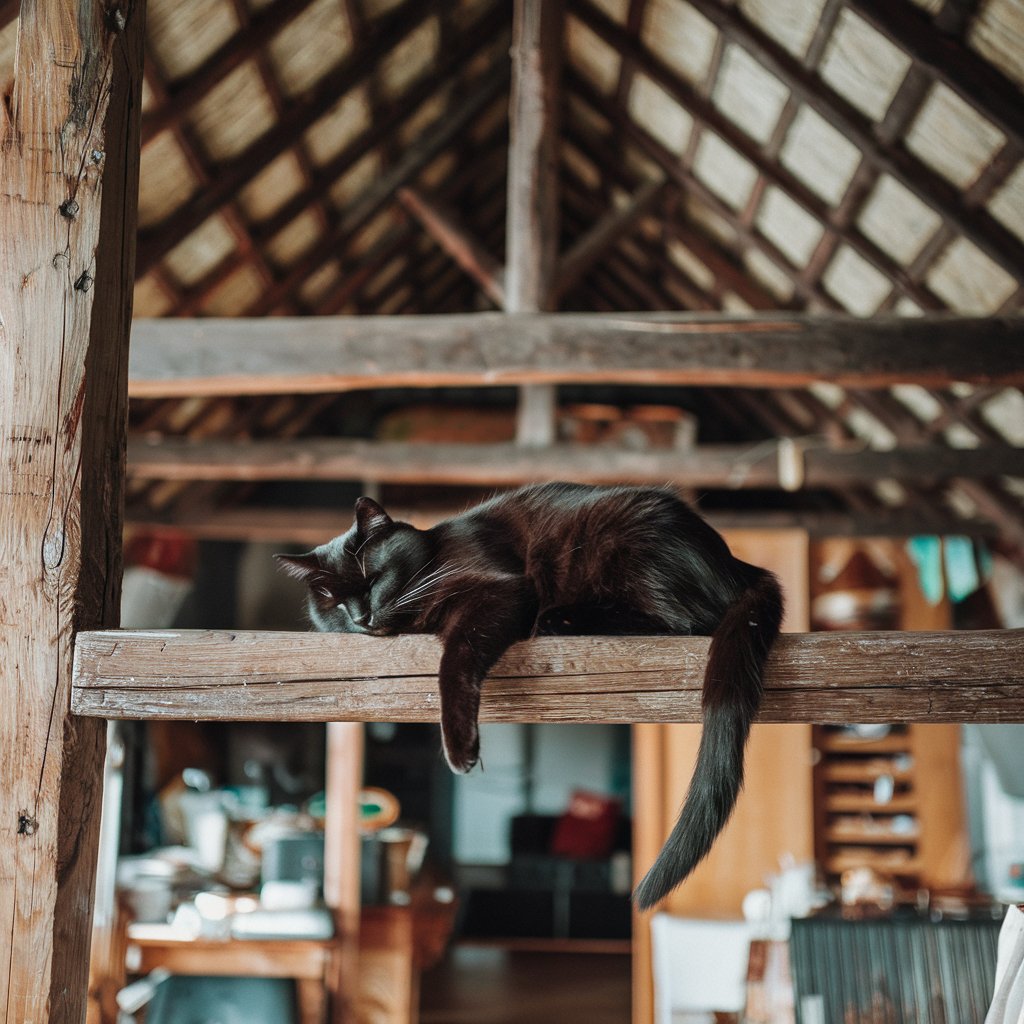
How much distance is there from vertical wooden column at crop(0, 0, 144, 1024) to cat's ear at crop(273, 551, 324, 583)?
28cm

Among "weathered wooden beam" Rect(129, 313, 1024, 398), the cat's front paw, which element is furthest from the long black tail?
"weathered wooden beam" Rect(129, 313, 1024, 398)

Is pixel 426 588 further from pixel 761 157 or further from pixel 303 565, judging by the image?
pixel 761 157

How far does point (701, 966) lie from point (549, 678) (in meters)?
3.21

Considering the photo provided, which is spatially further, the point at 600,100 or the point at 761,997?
the point at 600,100

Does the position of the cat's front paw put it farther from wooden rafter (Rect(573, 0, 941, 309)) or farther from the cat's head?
wooden rafter (Rect(573, 0, 941, 309))

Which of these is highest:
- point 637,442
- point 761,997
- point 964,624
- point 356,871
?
point 637,442

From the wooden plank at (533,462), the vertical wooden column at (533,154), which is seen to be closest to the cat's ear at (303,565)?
the vertical wooden column at (533,154)

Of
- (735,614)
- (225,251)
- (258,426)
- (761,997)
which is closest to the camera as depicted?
(735,614)

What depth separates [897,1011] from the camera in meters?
2.57

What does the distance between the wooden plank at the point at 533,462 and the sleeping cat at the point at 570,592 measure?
3642 mm

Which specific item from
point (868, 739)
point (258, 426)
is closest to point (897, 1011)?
point (868, 739)

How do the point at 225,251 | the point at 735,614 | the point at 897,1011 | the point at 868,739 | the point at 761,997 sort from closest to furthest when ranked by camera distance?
the point at 735,614 < the point at 897,1011 < the point at 761,997 < the point at 225,251 < the point at 868,739

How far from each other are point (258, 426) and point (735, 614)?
593cm

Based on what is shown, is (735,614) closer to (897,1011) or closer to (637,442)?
(897,1011)
